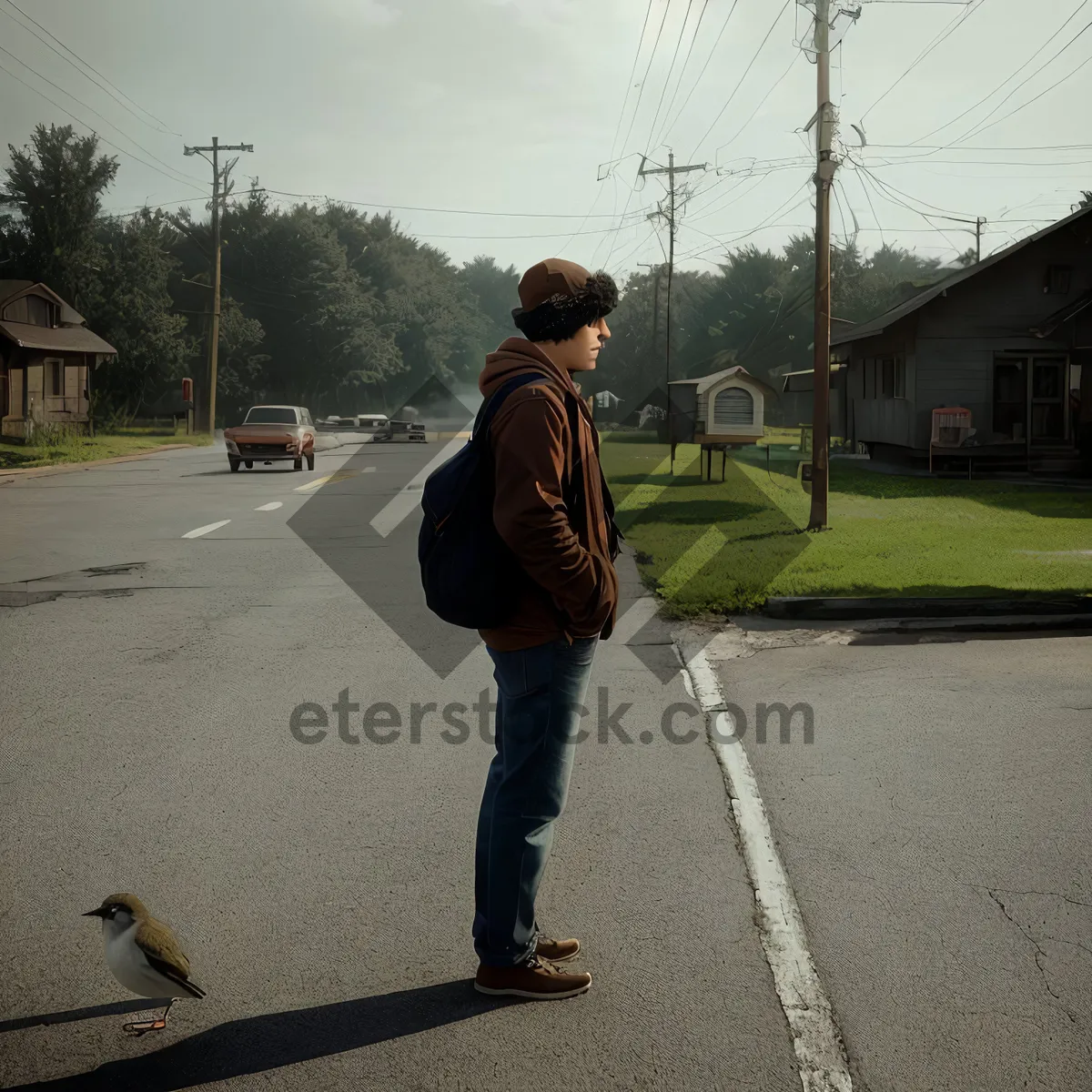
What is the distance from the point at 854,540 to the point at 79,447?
31.1m

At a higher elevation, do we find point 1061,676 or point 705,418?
point 705,418

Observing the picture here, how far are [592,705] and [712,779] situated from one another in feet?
4.96

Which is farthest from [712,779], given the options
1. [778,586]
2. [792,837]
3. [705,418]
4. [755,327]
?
[755,327]

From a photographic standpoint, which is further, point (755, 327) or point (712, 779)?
point (755, 327)

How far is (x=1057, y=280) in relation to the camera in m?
28.3

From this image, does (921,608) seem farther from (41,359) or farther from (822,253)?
(41,359)

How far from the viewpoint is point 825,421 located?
15.3 m

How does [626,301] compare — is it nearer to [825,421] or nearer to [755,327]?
[755,327]

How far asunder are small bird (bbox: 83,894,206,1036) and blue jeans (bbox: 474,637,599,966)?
82 cm

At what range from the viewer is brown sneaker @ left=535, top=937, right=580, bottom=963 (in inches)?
142

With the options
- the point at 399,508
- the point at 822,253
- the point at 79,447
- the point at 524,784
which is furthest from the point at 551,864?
the point at 79,447

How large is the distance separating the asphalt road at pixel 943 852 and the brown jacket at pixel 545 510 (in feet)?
4.25

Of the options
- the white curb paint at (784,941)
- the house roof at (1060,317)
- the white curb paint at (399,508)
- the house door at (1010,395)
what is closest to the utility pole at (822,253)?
the white curb paint at (399,508)

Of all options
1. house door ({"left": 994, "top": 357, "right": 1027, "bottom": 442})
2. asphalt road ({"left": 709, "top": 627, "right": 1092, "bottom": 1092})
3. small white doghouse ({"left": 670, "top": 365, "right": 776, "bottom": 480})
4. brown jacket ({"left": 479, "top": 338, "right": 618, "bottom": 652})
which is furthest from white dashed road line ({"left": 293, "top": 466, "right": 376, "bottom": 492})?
brown jacket ({"left": 479, "top": 338, "right": 618, "bottom": 652})
